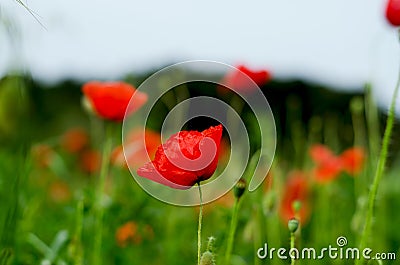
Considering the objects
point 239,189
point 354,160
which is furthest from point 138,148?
point 239,189

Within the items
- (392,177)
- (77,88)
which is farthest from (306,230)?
(77,88)

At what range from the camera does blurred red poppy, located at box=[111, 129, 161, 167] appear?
1603 millimetres

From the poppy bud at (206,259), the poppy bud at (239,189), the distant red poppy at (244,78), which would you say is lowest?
the poppy bud at (206,259)

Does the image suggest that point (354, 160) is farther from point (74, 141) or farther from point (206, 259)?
point (74, 141)

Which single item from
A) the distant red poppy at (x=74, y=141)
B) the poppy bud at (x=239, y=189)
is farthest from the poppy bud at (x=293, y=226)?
the distant red poppy at (x=74, y=141)

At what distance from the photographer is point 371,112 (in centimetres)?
141

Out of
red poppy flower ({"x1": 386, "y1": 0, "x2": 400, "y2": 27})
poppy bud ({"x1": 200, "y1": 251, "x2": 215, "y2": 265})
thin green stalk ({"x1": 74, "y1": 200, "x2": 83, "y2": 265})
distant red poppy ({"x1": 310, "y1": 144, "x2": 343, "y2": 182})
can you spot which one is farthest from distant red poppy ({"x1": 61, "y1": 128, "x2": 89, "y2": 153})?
poppy bud ({"x1": 200, "y1": 251, "x2": 215, "y2": 265})

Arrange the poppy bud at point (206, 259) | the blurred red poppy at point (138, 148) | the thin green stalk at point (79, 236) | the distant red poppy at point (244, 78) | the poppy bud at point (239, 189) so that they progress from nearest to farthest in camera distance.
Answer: the poppy bud at point (206, 259) → the poppy bud at point (239, 189) → the thin green stalk at point (79, 236) → the distant red poppy at point (244, 78) → the blurred red poppy at point (138, 148)

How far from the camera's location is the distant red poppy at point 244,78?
1.23 m

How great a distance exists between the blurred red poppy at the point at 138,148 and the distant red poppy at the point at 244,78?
26cm

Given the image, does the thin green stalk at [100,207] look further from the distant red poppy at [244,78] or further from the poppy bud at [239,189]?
the poppy bud at [239,189]

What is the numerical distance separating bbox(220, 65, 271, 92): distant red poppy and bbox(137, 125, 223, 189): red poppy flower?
466 mm

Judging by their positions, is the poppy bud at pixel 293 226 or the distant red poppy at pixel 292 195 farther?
the distant red poppy at pixel 292 195

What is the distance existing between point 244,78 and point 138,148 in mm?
420
